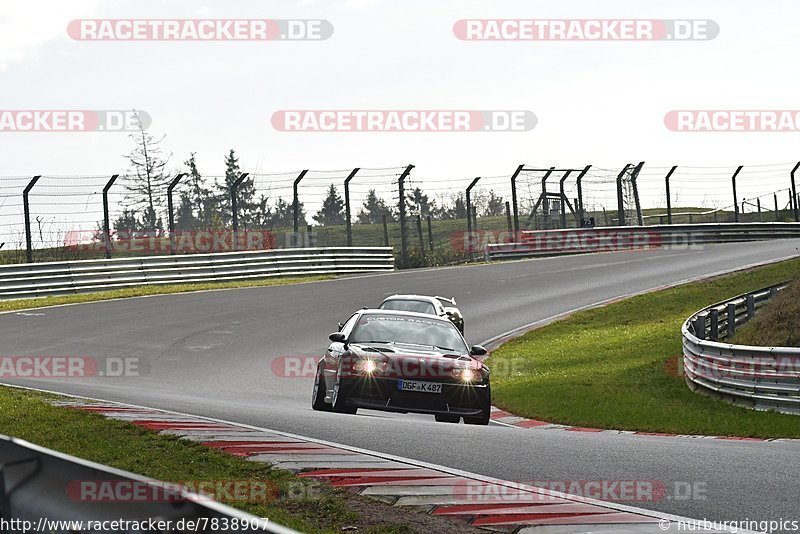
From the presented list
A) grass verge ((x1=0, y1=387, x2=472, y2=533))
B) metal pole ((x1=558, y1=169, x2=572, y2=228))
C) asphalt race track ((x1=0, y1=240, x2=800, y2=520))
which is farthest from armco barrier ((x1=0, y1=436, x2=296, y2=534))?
metal pole ((x1=558, y1=169, x2=572, y2=228))

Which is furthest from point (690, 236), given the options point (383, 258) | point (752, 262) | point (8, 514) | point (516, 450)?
point (8, 514)

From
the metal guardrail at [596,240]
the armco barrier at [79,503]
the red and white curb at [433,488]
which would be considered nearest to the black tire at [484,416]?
the red and white curb at [433,488]

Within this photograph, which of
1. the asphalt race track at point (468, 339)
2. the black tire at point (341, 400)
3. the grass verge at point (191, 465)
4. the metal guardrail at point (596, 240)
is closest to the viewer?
the grass verge at point (191, 465)

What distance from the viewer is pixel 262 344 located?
19.1 meters

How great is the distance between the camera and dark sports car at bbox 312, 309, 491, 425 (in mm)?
A: 11375

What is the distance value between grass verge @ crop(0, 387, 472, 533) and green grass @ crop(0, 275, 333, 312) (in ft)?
43.2

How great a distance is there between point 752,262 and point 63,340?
67.4ft

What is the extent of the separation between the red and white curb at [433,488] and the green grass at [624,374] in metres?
5.34

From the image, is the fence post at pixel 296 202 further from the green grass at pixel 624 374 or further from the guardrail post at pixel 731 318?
the guardrail post at pixel 731 318

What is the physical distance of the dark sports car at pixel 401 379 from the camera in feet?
37.3

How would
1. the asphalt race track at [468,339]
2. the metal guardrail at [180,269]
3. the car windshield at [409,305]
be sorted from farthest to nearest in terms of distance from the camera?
the metal guardrail at [180,269] < the car windshield at [409,305] < the asphalt race track at [468,339]

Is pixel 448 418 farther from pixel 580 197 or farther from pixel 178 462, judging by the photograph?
pixel 580 197

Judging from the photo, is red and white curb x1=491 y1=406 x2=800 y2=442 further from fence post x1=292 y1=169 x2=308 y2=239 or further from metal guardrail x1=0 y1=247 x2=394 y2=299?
fence post x1=292 y1=169 x2=308 y2=239
